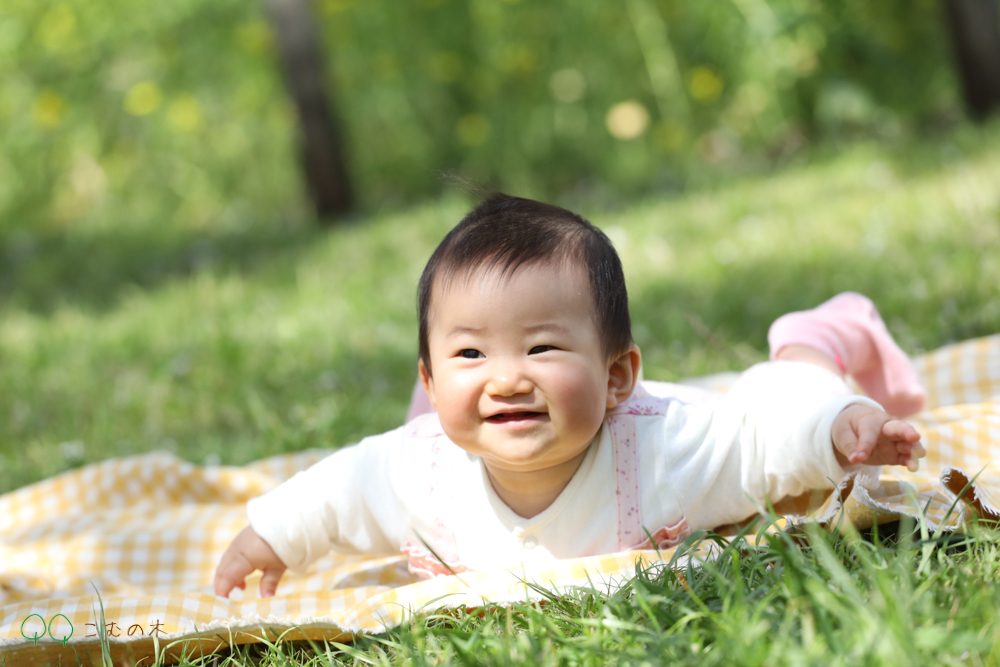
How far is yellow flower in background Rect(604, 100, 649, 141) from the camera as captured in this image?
6.46 meters

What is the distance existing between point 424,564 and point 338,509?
18 cm

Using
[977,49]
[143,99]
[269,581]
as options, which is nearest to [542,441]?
[269,581]

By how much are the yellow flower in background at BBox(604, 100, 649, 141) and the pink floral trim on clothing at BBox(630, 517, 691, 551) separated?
5.13 meters

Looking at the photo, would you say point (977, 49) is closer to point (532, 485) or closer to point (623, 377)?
point (623, 377)

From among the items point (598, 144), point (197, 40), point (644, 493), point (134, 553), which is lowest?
point (134, 553)

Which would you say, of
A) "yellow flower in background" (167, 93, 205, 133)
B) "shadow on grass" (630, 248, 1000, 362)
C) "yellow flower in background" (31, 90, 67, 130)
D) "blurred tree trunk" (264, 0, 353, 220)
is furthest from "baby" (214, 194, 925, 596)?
"yellow flower in background" (31, 90, 67, 130)

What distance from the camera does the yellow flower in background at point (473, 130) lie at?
21.4 ft

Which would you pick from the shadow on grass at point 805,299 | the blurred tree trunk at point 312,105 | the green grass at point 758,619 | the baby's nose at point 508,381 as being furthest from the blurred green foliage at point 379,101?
the green grass at point 758,619

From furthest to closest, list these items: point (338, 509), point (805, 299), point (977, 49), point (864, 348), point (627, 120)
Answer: point (627, 120) < point (977, 49) < point (805, 299) < point (864, 348) < point (338, 509)

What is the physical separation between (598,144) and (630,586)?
542cm

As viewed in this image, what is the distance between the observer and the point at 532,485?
159 cm

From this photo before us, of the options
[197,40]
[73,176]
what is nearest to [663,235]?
[197,40]

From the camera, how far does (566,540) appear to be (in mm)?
1603

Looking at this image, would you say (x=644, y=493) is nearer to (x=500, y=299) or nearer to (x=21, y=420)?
(x=500, y=299)
